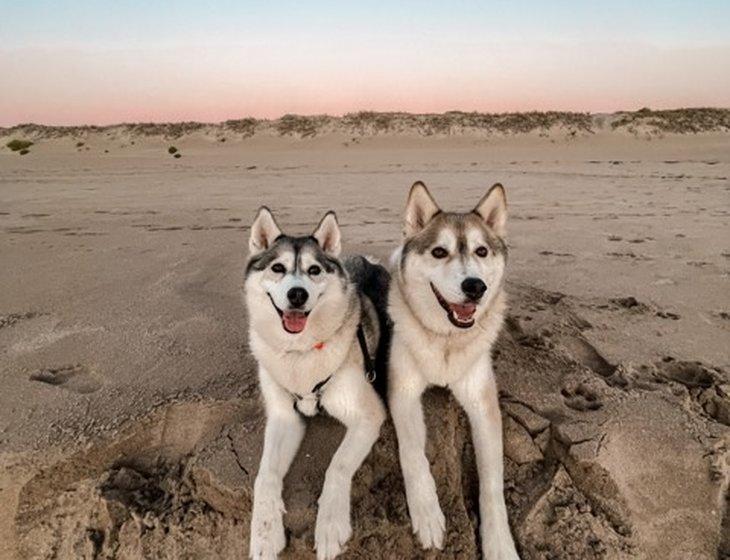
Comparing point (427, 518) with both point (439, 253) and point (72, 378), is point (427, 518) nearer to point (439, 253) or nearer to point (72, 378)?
point (439, 253)

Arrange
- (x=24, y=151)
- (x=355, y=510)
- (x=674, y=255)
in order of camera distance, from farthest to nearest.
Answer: (x=24, y=151), (x=674, y=255), (x=355, y=510)

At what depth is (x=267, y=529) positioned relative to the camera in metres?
2.41

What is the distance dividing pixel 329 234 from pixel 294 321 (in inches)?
36.2

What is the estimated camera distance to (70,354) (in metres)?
3.82

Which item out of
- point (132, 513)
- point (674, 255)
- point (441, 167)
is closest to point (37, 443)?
point (132, 513)

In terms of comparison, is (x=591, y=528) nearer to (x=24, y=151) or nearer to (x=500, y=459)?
(x=500, y=459)

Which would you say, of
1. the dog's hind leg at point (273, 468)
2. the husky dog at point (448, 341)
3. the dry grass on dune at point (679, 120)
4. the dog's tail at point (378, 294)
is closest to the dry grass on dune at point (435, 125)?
the dry grass on dune at point (679, 120)

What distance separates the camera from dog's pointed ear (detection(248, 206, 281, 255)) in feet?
11.6

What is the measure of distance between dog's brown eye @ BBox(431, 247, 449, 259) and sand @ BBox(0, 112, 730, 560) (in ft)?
2.77

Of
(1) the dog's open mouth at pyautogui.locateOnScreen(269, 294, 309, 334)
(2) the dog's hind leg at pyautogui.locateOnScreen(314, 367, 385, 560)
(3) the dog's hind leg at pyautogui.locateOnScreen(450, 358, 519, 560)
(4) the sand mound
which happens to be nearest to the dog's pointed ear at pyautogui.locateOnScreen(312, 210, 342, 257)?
(1) the dog's open mouth at pyautogui.locateOnScreen(269, 294, 309, 334)

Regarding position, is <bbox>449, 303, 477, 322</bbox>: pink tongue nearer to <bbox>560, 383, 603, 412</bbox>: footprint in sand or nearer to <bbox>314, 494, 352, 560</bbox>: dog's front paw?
<bbox>560, 383, 603, 412</bbox>: footprint in sand

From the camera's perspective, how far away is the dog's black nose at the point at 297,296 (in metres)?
2.90

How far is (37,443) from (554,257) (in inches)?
207

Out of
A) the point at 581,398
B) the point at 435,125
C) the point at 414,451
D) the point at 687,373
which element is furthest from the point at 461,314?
the point at 435,125
